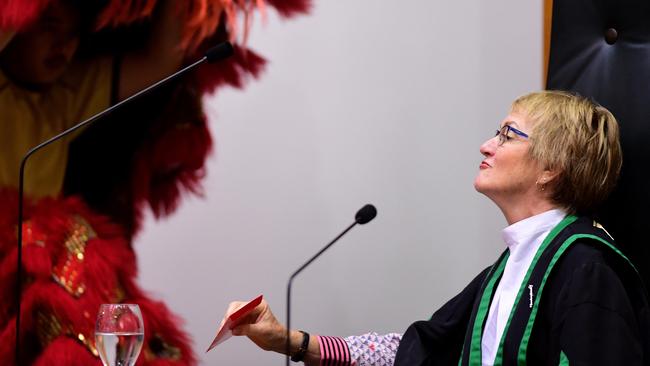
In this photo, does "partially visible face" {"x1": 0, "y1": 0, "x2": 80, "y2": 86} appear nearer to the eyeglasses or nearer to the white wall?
the white wall

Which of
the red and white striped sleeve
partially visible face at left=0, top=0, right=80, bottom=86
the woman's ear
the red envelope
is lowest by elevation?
the red and white striped sleeve

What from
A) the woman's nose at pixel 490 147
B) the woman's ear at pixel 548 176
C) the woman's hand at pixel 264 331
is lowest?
the woman's hand at pixel 264 331

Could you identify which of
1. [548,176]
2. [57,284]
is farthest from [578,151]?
[57,284]

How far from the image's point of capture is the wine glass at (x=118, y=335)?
1458 millimetres

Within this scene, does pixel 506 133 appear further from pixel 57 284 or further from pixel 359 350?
pixel 57 284

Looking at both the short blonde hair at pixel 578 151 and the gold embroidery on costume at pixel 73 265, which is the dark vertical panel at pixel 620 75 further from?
the gold embroidery on costume at pixel 73 265

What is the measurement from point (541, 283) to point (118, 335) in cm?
67

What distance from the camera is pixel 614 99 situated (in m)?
1.76

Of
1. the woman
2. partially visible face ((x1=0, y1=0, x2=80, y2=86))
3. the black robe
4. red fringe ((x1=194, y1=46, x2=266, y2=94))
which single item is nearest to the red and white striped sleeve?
the woman

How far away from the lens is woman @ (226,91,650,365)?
147 centimetres

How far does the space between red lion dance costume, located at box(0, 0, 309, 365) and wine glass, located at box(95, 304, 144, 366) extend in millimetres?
264

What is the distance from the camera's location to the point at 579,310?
57.8 inches

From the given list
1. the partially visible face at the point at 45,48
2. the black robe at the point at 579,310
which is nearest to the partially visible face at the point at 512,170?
the black robe at the point at 579,310

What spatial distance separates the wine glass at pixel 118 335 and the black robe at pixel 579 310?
559 mm
